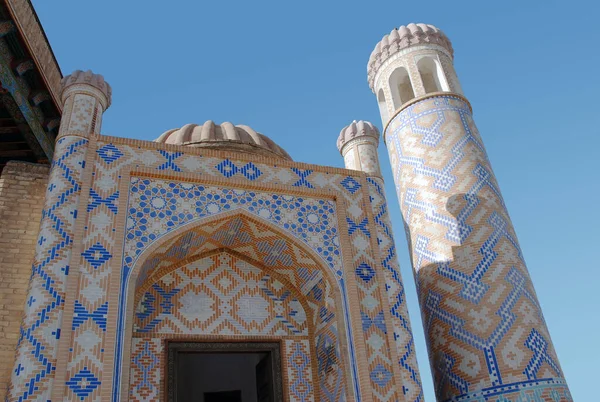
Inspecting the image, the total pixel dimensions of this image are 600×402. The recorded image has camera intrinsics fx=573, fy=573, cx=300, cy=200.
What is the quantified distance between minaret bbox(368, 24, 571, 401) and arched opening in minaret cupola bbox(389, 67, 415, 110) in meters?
0.02

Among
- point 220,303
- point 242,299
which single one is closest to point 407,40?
point 242,299

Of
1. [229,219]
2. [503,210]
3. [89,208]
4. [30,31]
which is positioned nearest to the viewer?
[89,208]

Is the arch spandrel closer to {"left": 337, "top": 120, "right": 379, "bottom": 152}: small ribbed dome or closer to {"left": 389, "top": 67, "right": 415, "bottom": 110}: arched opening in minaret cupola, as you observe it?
{"left": 337, "top": 120, "right": 379, "bottom": 152}: small ribbed dome

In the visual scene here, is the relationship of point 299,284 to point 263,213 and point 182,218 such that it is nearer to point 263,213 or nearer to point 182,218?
point 263,213

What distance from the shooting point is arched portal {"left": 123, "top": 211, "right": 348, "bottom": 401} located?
442 centimetres

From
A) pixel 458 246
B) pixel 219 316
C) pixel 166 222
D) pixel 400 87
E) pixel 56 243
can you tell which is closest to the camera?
pixel 56 243

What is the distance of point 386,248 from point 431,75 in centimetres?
346

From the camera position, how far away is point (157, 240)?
14.0ft

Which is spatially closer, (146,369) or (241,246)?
(146,369)

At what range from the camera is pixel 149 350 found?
4.37m

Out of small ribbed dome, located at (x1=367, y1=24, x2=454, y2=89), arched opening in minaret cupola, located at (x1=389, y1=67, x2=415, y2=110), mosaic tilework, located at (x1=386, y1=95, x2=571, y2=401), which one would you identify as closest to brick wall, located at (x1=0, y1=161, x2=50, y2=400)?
mosaic tilework, located at (x1=386, y1=95, x2=571, y2=401)

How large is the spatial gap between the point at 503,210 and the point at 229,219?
3113 millimetres

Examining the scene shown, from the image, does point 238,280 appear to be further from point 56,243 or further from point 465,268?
point 465,268

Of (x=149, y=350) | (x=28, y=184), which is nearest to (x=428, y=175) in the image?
(x=149, y=350)
